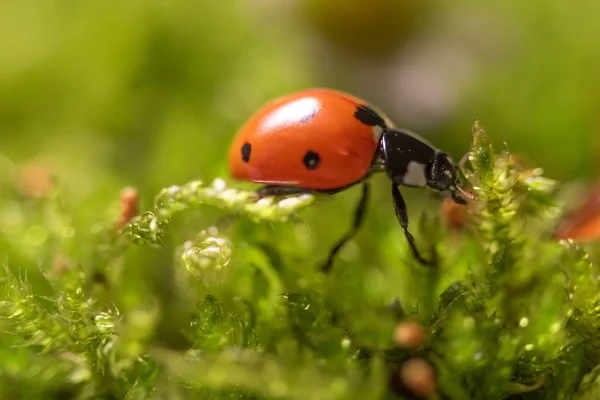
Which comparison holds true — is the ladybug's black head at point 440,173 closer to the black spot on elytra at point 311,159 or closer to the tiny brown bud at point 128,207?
the black spot on elytra at point 311,159

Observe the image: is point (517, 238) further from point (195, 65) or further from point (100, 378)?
point (195, 65)

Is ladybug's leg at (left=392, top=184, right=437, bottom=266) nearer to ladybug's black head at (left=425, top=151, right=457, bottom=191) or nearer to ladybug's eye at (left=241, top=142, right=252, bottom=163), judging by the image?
ladybug's black head at (left=425, top=151, right=457, bottom=191)

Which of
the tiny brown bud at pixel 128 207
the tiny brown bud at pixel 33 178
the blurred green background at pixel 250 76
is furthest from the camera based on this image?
the blurred green background at pixel 250 76

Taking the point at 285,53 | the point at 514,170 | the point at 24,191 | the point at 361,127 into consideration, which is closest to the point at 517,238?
the point at 514,170

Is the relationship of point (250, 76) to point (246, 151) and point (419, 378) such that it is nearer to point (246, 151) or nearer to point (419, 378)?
point (246, 151)

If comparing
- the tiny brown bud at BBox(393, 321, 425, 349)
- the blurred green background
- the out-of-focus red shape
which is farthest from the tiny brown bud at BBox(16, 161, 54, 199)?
the out-of-focus red shape

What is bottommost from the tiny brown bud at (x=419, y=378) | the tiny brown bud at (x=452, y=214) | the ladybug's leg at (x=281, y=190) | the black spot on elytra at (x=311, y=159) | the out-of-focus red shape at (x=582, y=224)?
the tiny brown bud at (x=419, y=378)

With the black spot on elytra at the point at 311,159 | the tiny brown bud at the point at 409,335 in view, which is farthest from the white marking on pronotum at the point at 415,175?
the tiny brown bud at the point at 409,335
